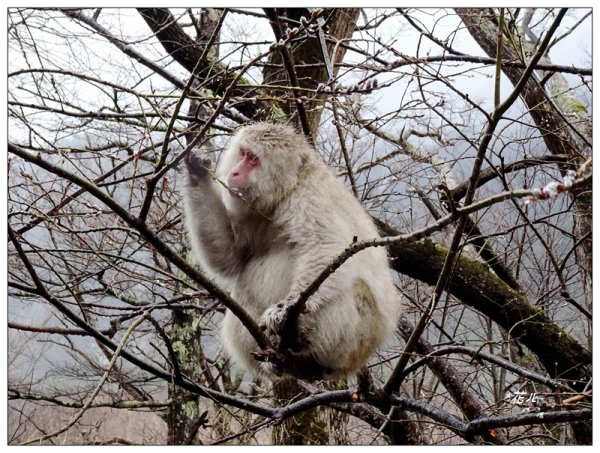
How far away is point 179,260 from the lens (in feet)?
8.00

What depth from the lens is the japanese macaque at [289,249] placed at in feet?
10.7

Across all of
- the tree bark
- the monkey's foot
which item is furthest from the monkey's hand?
the tree bark

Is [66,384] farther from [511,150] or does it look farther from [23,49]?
[511,150]

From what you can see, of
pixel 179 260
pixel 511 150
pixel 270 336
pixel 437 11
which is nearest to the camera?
pixel 179 260

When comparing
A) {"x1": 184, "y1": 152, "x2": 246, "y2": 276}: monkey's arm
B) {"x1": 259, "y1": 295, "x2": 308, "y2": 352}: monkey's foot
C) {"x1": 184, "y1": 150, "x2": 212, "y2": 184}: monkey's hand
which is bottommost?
{"x1": 259, "y1": 295, "x2": 308, "y2": 352}: monkey's foot

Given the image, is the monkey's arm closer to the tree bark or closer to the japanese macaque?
the japanese macaque

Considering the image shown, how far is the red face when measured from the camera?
3.58m

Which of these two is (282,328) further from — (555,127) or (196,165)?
(555,127)

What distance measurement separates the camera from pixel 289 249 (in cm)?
357

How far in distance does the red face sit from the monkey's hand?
17 cm

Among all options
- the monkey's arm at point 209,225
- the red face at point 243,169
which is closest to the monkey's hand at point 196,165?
the monkey's arm at point 209,225
